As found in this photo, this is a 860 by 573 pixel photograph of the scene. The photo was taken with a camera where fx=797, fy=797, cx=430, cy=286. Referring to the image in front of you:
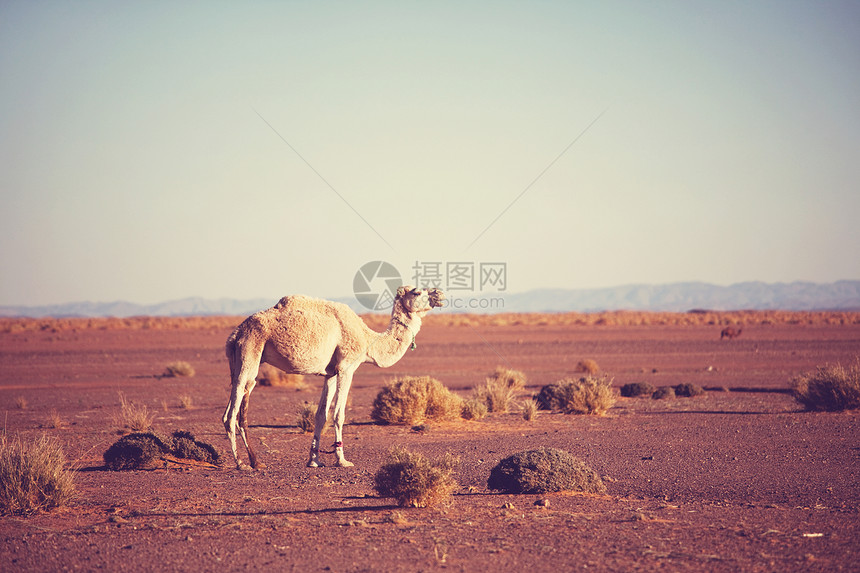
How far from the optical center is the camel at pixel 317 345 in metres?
12.6

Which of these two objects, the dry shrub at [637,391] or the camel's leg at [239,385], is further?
the dry shrub at [637,391]

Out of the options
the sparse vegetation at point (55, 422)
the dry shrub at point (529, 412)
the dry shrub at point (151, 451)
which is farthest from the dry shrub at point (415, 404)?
the sparse vegetation at point (55, 422)

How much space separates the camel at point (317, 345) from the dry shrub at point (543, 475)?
9.49ft

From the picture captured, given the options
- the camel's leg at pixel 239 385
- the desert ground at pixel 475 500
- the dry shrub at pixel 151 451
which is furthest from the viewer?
the dry shrub at pixel 151 451

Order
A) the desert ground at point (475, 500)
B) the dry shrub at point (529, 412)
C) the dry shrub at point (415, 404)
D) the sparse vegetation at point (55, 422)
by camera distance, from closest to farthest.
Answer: the desert ground at point (475, 500) → the sparse vegetation at point (55, 422) → the dry shrub at point (415, 404) → the dry shrub at point (529, 412)

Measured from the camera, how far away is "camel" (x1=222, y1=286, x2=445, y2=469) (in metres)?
12.6

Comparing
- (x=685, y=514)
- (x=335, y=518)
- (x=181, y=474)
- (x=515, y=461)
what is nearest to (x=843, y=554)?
(x=685, y=514)

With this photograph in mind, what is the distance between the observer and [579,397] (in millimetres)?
21125

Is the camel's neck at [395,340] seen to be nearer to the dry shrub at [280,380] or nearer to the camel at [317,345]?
the camel at [317,345]

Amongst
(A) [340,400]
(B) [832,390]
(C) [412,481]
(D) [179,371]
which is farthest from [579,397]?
(D) [179,371]

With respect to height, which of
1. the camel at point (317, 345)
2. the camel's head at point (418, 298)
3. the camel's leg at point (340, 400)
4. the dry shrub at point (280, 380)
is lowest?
the dry shrub at point (280, 380)

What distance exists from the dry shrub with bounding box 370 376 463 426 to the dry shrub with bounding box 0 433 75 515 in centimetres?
983

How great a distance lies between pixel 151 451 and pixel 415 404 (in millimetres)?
7388

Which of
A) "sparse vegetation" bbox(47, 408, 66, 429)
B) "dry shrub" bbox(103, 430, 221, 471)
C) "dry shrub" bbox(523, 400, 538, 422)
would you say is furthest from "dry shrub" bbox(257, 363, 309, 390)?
"dry shrub" bbox(103, 430, 221, 471)
